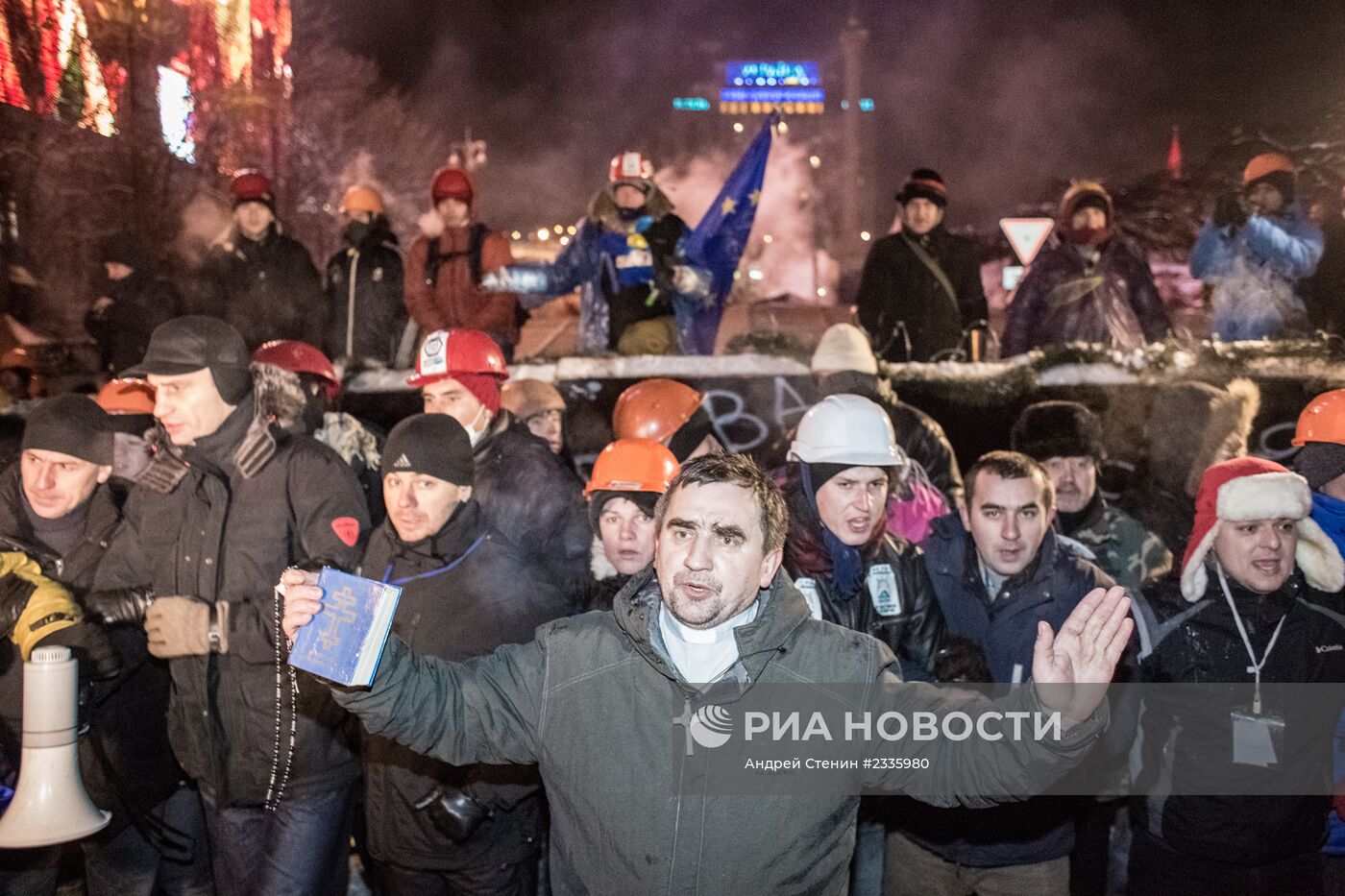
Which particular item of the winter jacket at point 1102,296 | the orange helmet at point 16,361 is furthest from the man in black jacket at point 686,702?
the orange helmet at point 16,361

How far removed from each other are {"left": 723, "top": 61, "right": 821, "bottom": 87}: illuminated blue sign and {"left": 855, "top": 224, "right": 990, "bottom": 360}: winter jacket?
71094mm

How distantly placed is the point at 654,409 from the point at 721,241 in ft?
9.60

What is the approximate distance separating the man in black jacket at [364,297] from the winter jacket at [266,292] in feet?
0.42

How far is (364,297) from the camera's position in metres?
8.06

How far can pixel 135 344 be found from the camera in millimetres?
8156

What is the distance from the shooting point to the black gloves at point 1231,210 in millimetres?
7523

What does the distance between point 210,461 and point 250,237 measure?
4801mm

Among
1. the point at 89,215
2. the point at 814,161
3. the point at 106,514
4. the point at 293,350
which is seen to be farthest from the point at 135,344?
the point at 814,161

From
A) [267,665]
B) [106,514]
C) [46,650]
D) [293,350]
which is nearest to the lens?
[46,650]

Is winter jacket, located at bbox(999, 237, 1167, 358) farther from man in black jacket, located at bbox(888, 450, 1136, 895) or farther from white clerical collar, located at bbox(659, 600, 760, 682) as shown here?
white clerical collar, located at bbox(659, 600, 760, 682)

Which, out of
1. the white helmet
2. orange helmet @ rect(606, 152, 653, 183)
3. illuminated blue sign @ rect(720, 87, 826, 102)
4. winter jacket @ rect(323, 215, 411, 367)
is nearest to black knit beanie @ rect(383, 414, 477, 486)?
the white helmet

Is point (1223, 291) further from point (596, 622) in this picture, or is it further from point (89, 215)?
point (89, 215)

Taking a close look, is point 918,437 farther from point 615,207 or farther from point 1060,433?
point 615,207

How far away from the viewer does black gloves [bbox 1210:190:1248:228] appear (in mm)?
7523
